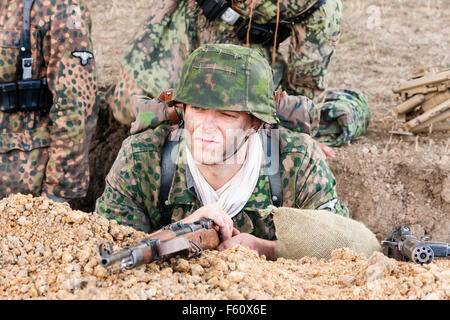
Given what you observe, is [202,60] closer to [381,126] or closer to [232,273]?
[232,273]

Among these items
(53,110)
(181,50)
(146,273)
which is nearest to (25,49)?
(53,110)

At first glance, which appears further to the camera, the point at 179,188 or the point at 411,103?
the point at 411,103

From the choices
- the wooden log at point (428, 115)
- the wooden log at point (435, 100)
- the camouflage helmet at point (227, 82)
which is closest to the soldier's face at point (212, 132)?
the camouflage helmet at point (227, 82)

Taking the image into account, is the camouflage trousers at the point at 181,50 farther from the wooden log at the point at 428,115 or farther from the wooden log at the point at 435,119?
the wooden log at the point at 435,119

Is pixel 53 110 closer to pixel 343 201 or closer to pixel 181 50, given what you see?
pixel 181 50

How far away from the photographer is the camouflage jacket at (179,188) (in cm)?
297

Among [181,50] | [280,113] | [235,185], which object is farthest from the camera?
[181,50]

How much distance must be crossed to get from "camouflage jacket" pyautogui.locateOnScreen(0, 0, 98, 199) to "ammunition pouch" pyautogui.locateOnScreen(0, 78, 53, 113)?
0.18 feet

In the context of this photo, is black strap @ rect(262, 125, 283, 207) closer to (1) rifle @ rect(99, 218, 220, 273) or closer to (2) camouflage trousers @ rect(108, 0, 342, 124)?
(1) rifle @ rect(99, 218, 220, 273)

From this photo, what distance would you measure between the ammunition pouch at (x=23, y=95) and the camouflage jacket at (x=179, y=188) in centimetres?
121

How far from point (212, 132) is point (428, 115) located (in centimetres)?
293

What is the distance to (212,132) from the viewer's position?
2.69 meters
